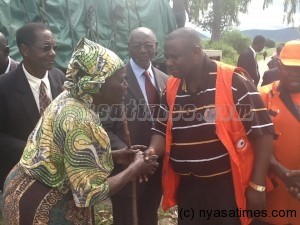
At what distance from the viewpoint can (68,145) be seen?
6.77 ft

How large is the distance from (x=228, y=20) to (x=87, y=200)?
140 ft

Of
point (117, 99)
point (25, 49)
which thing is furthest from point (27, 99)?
point (117, 99)

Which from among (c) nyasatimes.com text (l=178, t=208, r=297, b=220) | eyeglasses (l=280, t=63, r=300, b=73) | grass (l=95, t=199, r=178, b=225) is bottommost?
grass (l=95, t=199, r=178, b=225)

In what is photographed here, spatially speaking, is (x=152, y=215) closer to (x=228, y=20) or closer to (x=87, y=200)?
(x=87, y=200)

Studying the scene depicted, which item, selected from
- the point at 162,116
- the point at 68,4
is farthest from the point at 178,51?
the point at 68,4

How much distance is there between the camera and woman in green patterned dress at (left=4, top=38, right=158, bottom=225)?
2082mm

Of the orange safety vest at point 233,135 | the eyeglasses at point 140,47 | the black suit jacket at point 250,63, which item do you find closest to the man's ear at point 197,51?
the orange safety vest at point 233,135

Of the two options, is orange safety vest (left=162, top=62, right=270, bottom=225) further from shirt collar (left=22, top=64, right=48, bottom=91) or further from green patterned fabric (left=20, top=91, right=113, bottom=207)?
shirt collar (left=22, top=64, right=48, bottom=91)

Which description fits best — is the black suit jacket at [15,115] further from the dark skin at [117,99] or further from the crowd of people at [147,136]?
the dark skin at [117,99]

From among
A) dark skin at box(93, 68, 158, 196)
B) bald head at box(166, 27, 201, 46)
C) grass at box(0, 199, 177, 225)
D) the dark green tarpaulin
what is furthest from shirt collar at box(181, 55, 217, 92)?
the dark green tarpaulin

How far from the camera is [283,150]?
2760 millimetres

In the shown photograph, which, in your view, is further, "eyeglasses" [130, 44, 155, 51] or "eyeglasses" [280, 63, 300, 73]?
"eyeglasses" [130, 44, 155, 51]

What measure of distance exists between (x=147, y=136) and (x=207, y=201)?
0.86 m

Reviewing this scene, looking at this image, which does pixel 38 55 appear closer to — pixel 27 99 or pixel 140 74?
pixel 27 99
